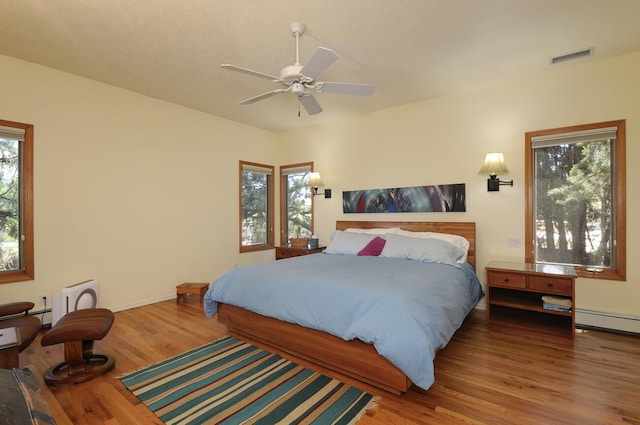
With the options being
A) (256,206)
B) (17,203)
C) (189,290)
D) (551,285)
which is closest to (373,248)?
(551,285)

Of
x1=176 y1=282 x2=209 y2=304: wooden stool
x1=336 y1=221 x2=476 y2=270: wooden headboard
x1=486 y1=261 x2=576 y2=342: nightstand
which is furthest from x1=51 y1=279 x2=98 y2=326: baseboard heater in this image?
x1=486 y1=261 x2=576 y2=342: nightstand

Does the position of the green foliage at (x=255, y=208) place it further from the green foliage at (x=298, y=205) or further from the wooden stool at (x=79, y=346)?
the wooden stool at (x=79, y=346)

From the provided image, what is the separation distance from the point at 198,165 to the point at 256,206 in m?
1.37

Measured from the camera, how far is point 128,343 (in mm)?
2877

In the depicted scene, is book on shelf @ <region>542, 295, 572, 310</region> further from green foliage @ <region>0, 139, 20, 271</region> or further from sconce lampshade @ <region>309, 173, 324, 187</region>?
green foliage @ <region>0, 139, 20, 271</region>

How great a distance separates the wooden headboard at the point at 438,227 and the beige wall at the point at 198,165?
4.6 inches

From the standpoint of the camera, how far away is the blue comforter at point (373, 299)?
1.93 meters

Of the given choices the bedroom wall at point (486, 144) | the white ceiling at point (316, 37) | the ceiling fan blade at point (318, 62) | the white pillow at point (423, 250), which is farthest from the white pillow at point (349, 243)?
the ceiling fan blade at point (318, 62)

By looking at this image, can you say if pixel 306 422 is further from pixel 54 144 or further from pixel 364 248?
pixel 54 144

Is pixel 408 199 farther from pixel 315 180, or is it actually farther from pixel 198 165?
pixel 198 165

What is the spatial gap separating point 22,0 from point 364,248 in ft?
12.6

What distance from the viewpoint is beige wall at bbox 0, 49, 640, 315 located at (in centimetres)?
318

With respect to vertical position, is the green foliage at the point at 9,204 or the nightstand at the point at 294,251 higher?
the green foliage at the point at 9,204

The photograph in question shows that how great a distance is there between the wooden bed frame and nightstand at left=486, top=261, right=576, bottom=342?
5.78ft
